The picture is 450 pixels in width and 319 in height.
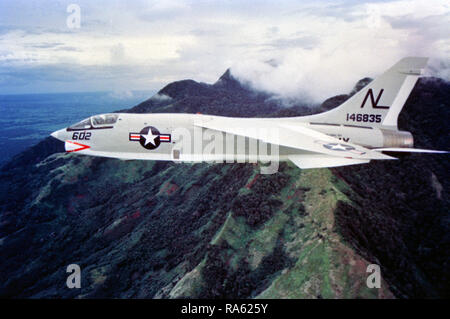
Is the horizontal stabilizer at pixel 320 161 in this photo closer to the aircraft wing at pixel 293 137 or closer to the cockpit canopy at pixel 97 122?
the aircraft wing at pixel 293 137

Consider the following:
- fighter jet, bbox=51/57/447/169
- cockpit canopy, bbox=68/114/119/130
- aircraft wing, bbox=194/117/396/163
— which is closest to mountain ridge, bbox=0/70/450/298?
fighter jet, bbox=51/57/447/169

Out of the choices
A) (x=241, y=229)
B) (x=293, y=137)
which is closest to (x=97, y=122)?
(x=293, y=137)

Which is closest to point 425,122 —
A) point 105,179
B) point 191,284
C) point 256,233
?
point 256,233

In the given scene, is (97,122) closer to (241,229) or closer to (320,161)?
(320,161)

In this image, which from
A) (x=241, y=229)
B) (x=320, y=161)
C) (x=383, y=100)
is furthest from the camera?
(x=241, y=229)

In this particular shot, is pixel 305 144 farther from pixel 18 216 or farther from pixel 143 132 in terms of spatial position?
pixel 18 216

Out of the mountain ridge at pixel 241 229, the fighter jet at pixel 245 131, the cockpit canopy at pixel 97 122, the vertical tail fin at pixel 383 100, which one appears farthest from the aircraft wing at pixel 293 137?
the mountain ridge at pixel 241 229
